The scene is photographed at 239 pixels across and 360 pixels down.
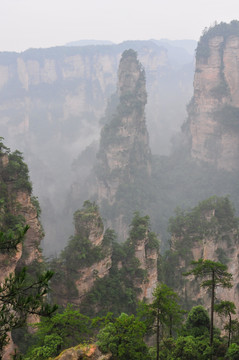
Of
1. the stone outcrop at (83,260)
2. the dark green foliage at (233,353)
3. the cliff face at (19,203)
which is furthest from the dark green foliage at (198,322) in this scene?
the cliff face at (19,203)

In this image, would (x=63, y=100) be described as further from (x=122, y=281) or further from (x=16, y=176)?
(x=122, y=281)

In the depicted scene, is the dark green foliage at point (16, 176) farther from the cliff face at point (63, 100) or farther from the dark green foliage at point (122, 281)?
the cliff face at point (63, 100)

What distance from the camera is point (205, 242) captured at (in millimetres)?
32688

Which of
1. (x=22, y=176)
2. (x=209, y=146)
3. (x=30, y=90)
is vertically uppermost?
(x=30, y=90)

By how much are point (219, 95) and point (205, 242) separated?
4298 cm

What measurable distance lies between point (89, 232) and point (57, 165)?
88.1 meters

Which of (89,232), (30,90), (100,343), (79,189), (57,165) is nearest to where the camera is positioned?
(100,343)

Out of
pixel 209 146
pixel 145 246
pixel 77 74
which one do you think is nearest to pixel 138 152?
pixel 209 146

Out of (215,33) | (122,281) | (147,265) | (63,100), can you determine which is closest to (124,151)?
(215,33)

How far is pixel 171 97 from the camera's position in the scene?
139 metres

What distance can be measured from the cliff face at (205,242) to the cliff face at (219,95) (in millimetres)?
32017

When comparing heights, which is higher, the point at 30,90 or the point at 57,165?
the point at 30,90

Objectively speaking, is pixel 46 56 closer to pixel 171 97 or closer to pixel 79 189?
pixel 171 97

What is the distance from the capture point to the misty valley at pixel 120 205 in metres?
13.4
